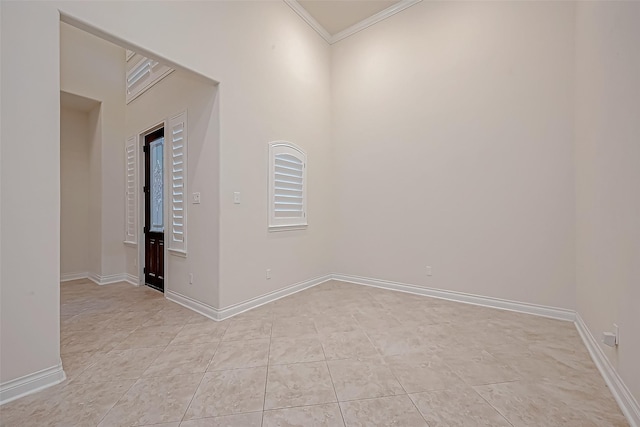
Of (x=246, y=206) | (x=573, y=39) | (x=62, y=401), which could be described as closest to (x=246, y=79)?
(x=246, y=206)

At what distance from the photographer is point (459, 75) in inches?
145

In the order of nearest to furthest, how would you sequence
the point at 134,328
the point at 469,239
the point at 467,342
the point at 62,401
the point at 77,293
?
the point at 62,401 → the point at 467,342 → the point at 134,328 → the point at 469,239 → the point at 77,293

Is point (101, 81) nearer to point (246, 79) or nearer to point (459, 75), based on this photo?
point (246, 79)

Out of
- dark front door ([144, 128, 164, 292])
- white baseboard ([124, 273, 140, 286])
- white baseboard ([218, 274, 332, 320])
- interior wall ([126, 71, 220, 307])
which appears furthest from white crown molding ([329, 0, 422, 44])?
white baseboard ([124, 273, 140, 286])

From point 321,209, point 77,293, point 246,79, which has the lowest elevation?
point 77,293

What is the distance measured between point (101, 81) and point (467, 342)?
633 cm

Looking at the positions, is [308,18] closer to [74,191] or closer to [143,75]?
[143,75]

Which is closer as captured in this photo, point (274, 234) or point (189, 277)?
point (189, 277)

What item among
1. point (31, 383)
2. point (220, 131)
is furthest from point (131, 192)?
point (31, 383)

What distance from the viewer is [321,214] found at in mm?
4672

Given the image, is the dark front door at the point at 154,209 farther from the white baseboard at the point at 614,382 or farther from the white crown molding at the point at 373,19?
the white baseboard at the point at 614,382

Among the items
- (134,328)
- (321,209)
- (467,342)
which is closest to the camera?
(467,342)

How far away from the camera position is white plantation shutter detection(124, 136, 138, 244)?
459cm

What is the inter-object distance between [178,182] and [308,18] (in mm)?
3128
